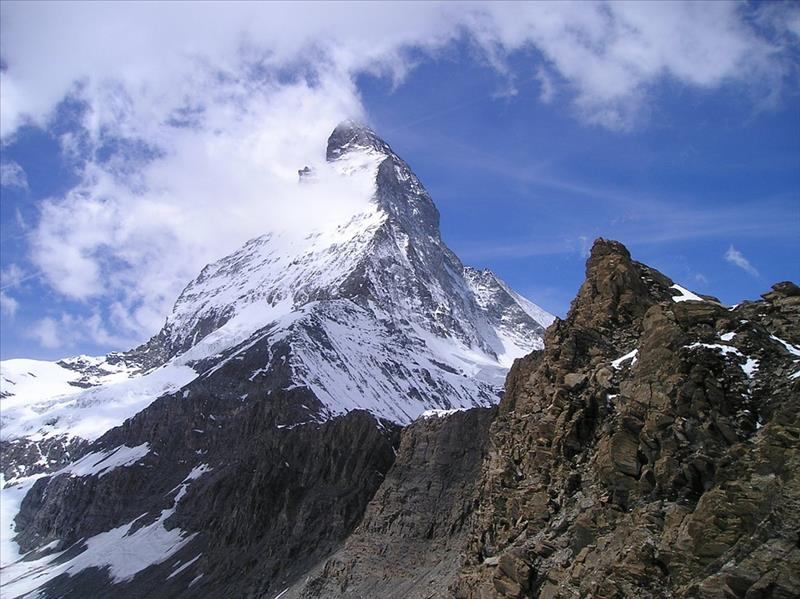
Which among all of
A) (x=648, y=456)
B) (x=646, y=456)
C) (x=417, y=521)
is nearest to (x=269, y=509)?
(x=417, y=521)

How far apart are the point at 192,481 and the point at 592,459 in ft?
550

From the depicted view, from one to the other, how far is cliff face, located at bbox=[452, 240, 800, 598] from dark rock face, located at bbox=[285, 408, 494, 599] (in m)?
45.0

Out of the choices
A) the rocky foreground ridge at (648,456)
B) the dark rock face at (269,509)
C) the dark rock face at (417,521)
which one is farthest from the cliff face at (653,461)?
the dark rock face at (269,509)

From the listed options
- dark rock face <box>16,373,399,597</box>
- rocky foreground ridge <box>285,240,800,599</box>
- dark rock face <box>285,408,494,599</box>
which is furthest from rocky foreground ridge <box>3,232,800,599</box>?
dark rock face <box>16,373,399,597</box>

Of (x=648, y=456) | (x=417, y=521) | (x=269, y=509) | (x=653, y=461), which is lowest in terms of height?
(x=653, y=461)

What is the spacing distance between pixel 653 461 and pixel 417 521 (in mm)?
84852

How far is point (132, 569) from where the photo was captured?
159375 mm

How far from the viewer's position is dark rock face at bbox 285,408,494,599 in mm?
98812

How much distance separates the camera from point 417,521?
373 feet

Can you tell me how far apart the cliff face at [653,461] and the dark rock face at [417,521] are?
4501 centimetres

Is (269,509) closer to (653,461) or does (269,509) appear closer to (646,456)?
(646,456)

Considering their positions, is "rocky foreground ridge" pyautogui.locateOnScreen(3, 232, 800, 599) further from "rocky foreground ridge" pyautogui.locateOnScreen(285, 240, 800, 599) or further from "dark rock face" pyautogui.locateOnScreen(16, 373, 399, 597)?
"dark rock face" pyautogui.locateOnScreen(16, 373, 399, 597)

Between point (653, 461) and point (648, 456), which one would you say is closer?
point (653, 461)

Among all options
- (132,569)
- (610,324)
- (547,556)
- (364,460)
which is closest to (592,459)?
(547,556)
